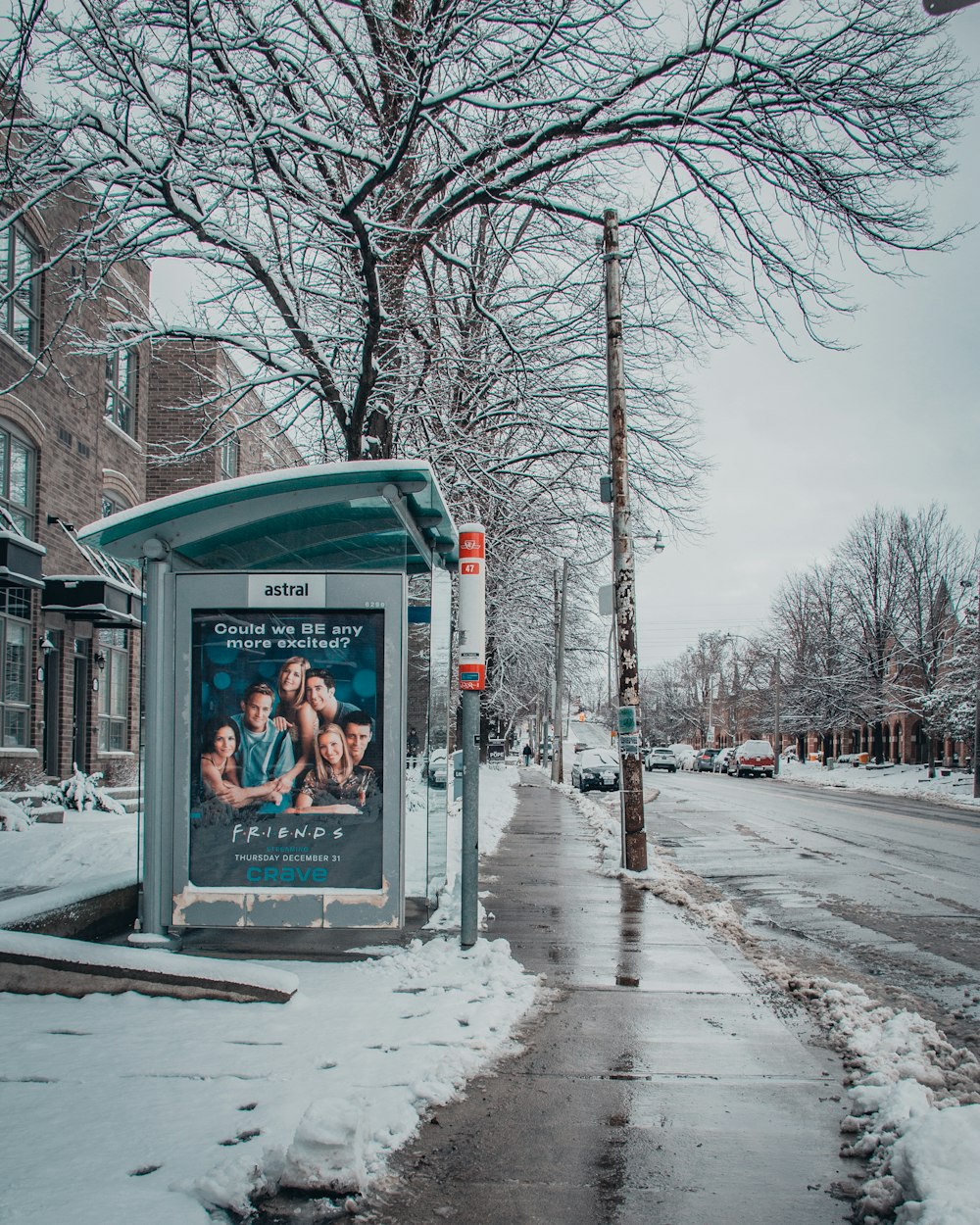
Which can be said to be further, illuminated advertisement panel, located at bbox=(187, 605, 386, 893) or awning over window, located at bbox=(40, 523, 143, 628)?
awning over window, located at bbox=(40, 523, 143, 628)

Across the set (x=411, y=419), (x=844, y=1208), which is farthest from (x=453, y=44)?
(x=844, y=1208)

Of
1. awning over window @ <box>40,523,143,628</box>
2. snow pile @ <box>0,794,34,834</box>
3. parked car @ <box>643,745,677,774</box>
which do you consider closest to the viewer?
snow pile @ <box>0,794,34,834</box>

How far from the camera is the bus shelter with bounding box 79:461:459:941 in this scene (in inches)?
255

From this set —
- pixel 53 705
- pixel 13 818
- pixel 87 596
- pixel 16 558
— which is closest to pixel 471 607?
pixel 13 818

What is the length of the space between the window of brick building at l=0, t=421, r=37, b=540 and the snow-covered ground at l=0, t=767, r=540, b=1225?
11.2 m

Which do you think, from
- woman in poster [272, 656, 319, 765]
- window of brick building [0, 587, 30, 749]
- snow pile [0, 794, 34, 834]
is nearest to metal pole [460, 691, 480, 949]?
woman in poster [272, 656, 319, 765]

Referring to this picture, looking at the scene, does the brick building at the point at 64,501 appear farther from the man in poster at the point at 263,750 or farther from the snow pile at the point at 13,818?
the man in poster at the point at 263,750

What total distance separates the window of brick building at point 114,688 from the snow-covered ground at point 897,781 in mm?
20875

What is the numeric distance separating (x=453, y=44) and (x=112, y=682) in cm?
1486

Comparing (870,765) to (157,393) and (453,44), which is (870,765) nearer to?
(157,393)

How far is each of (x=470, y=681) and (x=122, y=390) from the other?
1705 cm

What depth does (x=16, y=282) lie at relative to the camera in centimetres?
1538

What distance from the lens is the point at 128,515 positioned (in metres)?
6.36

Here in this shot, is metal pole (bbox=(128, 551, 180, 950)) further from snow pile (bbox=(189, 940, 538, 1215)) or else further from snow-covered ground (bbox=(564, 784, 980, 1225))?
snow-covered ground (bbox=(564, 784, 980, 1225))
